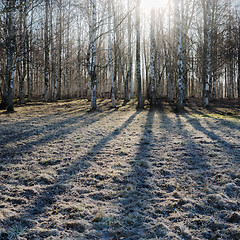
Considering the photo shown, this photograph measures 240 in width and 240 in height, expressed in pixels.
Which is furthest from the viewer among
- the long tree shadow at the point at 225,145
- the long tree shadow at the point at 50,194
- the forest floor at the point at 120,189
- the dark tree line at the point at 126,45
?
the dark tree line at the point at 126,45

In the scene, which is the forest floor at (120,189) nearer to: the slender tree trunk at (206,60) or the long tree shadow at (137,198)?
the long tree shadow at (137,198)

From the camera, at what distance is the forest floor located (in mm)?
2121

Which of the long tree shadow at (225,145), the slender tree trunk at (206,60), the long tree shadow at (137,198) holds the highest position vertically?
the slender tree trunk at (206,60)

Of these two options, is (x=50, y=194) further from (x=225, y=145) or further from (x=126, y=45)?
(x=126, y=45)

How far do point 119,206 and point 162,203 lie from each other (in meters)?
0.56

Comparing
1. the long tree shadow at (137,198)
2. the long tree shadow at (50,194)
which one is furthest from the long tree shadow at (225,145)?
the long tree shadow at (50,194)

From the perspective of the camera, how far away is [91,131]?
22.5 ft

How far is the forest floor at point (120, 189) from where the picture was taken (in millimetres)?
2121

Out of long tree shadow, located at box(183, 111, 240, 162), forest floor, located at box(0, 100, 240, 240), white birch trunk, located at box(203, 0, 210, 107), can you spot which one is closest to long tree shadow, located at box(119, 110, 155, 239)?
forest floor, located at box(0, 100, 240, 240)

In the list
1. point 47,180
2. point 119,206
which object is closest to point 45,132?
point 47,180

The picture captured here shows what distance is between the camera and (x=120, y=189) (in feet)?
9.80

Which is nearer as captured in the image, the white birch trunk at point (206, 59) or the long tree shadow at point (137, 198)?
the long tree shadow at point (137, 198)

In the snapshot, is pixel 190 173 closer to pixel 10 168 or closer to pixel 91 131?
pixel 10 168

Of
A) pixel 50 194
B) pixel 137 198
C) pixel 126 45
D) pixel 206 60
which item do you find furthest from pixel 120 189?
pixel 126 45
